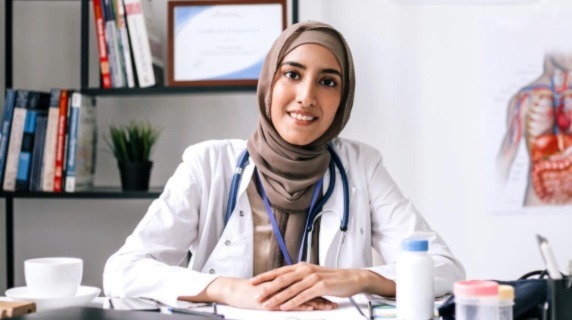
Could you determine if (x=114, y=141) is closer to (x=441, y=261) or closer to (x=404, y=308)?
(x=441, y=261)

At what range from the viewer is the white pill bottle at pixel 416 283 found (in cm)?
105

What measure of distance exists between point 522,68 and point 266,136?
1186 mm

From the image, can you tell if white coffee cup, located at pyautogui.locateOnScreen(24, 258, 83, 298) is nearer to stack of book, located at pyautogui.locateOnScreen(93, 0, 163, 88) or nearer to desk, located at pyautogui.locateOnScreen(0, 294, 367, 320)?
desk, located at pyautogui.locateOnScreen(0, 294, 367, 320)

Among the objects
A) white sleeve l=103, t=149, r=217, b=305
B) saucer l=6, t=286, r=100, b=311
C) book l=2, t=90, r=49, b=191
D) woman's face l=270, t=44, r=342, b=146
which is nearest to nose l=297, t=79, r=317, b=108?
woman's face l=270, t=44, r=342, b=146

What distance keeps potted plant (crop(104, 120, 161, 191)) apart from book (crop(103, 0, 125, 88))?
17cm

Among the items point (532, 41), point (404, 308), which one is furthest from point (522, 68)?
point (404, 308)

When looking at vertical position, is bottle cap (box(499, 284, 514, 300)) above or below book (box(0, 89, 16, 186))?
below

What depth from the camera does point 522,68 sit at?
8.37ft

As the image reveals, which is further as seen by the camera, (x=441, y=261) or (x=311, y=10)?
(x=311, y=10)

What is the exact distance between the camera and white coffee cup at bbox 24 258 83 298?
1264 mm

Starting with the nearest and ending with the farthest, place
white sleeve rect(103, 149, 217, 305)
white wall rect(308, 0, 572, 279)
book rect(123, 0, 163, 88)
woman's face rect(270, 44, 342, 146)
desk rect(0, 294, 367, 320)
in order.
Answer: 1. desk rect(0, 294, 367, 320)
2. white sleeve rect(103, 149, 217, 305)
3. woman's face rect(270, 44, 342, 146)
4. book rect(123, 0, 163, 88)
5. white wall rect(308, 0, 572, 279)

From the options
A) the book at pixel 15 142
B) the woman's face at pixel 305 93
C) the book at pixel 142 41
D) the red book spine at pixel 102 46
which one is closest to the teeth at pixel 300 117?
the woman's face at pixel 305 93

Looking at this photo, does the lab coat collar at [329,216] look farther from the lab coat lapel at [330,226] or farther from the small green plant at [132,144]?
the small green plant at [132,144]

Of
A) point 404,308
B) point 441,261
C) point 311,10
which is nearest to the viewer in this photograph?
point 404,308
